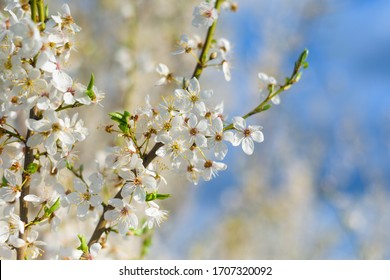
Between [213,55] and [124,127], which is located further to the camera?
[213,55]

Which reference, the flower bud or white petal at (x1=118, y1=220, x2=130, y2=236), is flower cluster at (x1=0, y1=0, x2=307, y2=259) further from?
the flower bud

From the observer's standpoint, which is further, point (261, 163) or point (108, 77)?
point (261, 163)

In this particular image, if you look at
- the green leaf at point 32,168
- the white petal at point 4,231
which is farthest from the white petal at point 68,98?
the white petal at point 4,231

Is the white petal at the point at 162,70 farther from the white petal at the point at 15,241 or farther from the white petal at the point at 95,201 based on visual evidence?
the white petal at the point at 15,241

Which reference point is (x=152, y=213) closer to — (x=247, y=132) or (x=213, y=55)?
(x=247, y=132)

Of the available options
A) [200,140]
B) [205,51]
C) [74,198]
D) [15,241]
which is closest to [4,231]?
[15,241]

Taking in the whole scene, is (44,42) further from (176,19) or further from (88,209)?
(176,19)

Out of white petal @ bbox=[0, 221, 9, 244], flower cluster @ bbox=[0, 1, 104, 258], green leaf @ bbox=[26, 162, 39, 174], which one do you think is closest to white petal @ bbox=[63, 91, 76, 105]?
flower cluster @ bbox=[0, 1, 104, 258]

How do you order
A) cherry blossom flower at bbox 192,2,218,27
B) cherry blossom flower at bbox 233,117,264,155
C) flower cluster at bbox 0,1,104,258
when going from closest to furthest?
1. flower cluster at bbox 0,1,104,258
2. cherry blossom flower at bbox 233,117,264,155
3. cherry blossom flower at bbox 192,2,218,27

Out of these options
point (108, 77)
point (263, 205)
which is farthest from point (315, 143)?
point (108, 77)

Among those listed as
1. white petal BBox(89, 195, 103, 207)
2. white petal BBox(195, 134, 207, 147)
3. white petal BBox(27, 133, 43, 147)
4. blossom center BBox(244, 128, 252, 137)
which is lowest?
white petal BBox(89, 195, 103, 207)
